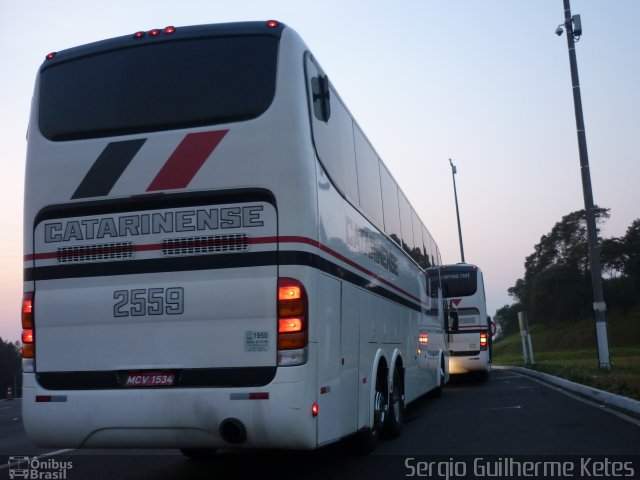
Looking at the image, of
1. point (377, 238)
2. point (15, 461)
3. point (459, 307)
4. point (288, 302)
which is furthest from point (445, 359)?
point (288, 302)

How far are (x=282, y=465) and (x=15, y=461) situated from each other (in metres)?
3.12

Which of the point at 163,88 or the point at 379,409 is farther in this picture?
the point at 379,409

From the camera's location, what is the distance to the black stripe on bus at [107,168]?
257 inches

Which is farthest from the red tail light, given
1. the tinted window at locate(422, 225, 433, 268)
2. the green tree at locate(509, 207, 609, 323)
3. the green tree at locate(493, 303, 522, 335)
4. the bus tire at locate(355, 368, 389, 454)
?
the green tree at locate(493, 303, 522, 335)

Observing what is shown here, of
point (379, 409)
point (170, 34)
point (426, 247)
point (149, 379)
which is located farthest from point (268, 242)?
point (426, 247)

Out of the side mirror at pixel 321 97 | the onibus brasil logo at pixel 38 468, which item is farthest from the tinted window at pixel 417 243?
the onibus brasil logo at pixel 38 468

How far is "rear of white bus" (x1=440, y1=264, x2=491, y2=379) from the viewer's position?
2110 cm

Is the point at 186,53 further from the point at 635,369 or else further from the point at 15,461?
the point at 635,369

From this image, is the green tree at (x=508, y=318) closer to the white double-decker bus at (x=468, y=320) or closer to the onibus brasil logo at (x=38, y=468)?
the white double-decker bus at (x=468, y=320)

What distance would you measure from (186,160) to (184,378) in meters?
1.80

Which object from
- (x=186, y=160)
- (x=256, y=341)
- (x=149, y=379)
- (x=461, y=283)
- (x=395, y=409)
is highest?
(x=461, y=283)

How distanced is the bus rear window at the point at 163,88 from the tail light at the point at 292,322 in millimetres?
1526

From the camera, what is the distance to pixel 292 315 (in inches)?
236

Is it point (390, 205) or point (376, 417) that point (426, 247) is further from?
point (376, 417)
